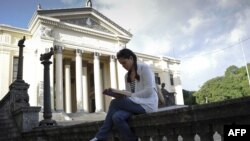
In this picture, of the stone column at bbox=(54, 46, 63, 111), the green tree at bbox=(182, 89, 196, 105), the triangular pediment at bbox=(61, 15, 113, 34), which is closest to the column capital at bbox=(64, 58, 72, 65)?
the stone column at bbox=(54, 46, 63, 111)

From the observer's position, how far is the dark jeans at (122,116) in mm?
3277

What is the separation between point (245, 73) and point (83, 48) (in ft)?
88.7

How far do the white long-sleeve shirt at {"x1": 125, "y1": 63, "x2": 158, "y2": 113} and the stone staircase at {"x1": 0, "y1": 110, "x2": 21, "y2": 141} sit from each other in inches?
277

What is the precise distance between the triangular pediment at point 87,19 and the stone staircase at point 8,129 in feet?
60.3

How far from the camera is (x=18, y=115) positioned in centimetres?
966

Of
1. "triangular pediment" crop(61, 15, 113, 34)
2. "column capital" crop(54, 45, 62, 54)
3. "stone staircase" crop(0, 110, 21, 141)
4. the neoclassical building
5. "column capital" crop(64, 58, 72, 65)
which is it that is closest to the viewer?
"stone staircase" crop(0, 110, 21, 141)

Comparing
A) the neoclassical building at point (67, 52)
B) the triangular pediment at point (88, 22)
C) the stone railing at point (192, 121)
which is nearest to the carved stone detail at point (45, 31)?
the neoclassical building at point (67, 52)

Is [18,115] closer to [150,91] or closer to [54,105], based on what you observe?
[150,91]

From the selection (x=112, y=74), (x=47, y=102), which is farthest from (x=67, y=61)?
(x=47, y=102)

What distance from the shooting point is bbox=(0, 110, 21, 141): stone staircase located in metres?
9.23

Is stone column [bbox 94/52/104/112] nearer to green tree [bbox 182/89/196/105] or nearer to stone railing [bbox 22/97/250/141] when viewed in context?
green tree [bbox 182/89/196/105]

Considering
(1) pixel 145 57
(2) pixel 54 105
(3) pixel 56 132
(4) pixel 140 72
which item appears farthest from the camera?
(1) pixel 145 57

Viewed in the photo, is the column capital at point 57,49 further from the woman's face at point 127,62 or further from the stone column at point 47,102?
the woman's face at point 127,62

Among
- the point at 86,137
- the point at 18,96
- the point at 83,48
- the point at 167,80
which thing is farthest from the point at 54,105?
the point at 86,137
